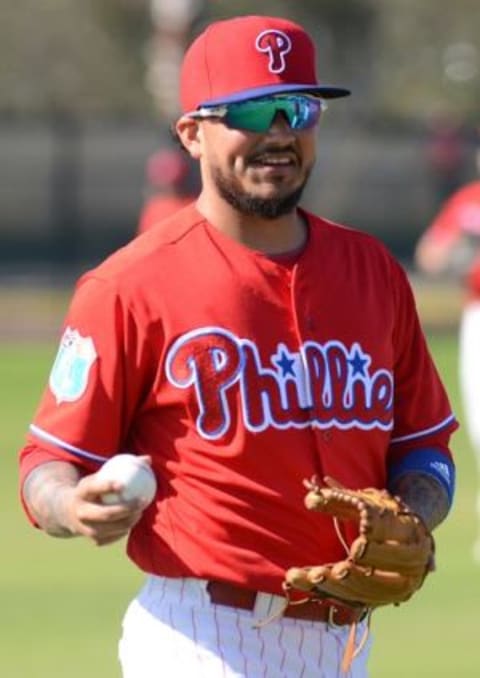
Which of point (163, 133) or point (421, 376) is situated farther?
point (163, 133)

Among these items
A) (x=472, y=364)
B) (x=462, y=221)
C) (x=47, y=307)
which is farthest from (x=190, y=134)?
(x=47, y=307)

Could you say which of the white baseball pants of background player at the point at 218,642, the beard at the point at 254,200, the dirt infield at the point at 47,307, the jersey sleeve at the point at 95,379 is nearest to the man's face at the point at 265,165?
the beard at the point at 254,200

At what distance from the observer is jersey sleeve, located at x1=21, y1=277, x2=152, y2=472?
4.88 meters

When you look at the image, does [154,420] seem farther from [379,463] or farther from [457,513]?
[457,513]

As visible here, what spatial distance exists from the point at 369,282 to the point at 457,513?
8.59 metres

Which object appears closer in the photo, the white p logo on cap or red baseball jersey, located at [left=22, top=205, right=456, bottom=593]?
red baseball jersey, located at [left=22, top=205, right=456, bottom=593]

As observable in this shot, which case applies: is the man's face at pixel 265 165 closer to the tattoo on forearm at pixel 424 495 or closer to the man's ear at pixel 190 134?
the man's ear at pixel 190 134

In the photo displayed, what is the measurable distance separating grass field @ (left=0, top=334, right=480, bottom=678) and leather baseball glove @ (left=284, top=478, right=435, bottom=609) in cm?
405

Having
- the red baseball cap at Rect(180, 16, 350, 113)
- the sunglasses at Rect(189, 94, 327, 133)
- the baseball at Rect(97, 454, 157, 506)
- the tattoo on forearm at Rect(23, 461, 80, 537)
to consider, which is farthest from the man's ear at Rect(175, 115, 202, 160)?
the baseball at Rect(97, 454, 157, 506)

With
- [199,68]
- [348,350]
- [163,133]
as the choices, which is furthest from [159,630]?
[163,133]

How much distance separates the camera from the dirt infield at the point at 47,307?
27.2m

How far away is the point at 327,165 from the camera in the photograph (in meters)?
40.5

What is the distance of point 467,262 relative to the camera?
12961 millimetres

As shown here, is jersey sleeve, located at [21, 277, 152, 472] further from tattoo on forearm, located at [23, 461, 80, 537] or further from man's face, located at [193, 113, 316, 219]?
man's face, located at [193, 113, 316, 219]
